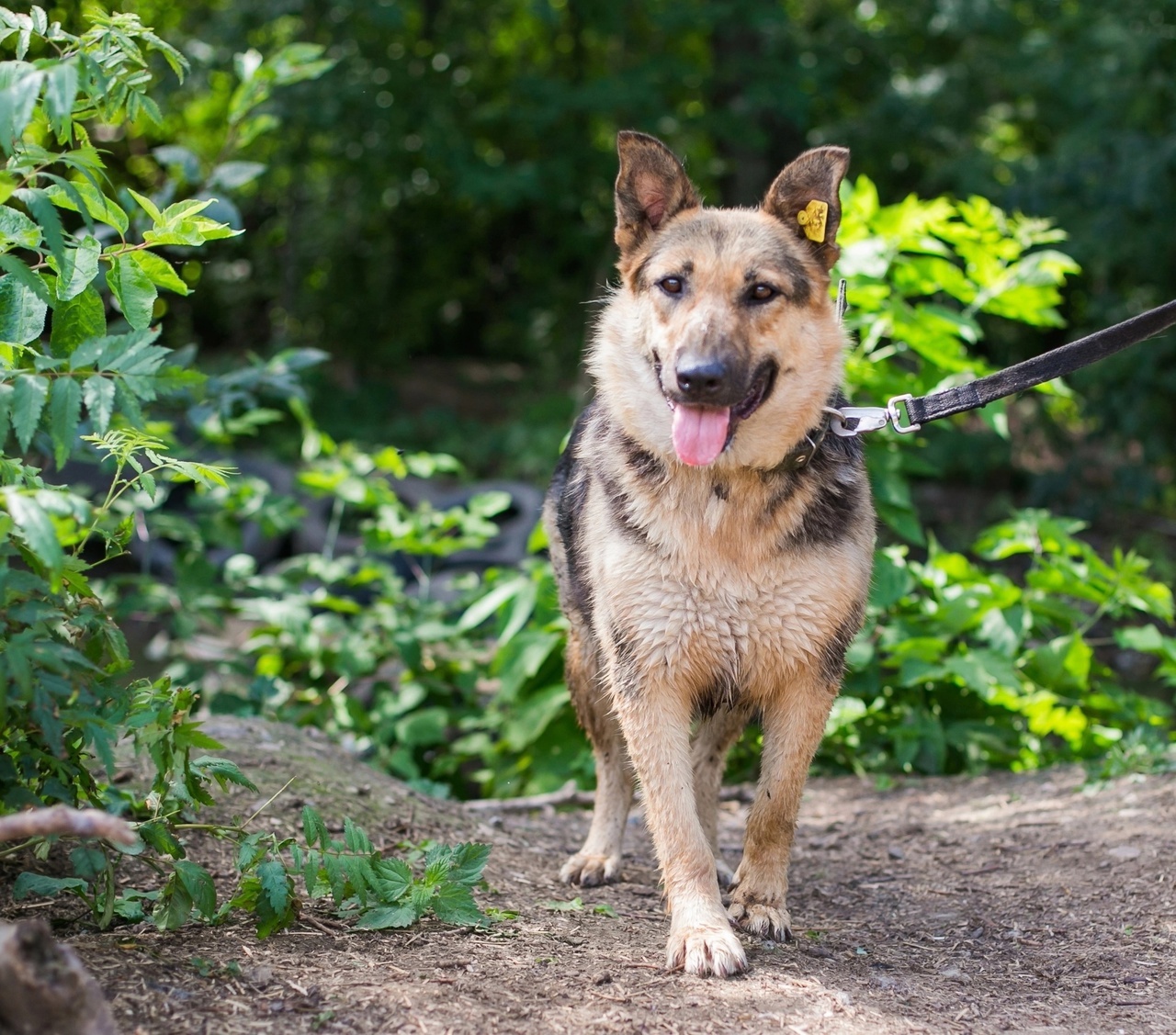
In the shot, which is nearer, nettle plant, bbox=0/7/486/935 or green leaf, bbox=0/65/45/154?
green leaf, bbox=0/65/45/154

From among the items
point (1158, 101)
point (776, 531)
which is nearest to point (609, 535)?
point (776, 531)

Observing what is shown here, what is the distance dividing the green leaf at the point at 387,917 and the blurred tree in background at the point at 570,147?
7.41 meters

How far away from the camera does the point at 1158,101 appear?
10375 millimetres

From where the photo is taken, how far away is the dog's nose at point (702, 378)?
10.9 feet

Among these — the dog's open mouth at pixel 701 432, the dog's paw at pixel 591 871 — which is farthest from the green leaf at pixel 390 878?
the dog's open mouth at pixel 701 432

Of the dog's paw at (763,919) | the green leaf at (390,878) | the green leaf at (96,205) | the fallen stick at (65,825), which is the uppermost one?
the green leaf at (96,205)

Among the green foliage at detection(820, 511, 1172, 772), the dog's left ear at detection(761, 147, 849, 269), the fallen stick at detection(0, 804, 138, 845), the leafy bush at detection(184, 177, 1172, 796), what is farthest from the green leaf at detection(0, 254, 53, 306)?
the green foliage at detection(820, 511, 1172, 772)

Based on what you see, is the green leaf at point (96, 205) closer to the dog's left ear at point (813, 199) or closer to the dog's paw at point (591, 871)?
the dog's left ear at point (813, 199)

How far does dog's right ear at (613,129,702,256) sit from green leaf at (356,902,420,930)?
2105mm

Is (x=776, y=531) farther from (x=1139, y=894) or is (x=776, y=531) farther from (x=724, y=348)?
(x=1139, y=894)

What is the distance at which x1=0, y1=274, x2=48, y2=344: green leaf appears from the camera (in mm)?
2789

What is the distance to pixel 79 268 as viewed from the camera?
2.85 meters

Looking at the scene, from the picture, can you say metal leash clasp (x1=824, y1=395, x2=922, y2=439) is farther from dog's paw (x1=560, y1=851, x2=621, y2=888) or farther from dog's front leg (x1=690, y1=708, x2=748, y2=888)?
dog's paw (x1=560, y1=851, x2=621, y2=888)

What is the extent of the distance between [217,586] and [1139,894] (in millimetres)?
4246
